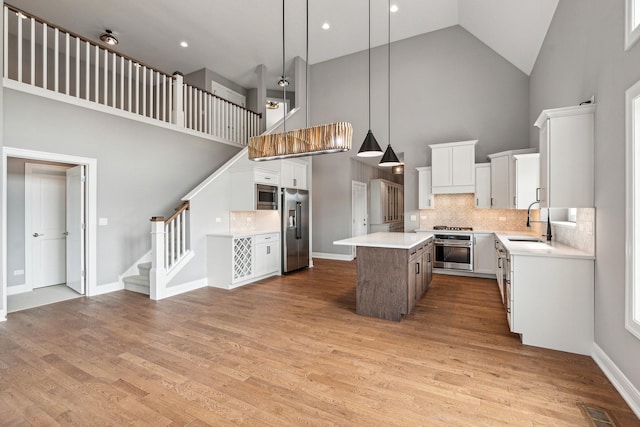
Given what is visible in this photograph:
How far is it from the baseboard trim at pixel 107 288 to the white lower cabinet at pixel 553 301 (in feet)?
18.3

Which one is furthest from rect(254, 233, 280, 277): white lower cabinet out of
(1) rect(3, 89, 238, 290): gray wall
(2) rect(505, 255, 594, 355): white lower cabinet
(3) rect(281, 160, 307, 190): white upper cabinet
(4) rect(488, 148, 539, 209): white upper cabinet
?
(4) rect(488, 148, 539, 209): white upper cabinet

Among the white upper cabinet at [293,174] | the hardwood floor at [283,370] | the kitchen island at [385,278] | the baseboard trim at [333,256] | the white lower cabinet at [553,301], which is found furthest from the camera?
the baseboard trim at [333,256]

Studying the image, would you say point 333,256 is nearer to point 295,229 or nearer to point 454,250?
point 295,229

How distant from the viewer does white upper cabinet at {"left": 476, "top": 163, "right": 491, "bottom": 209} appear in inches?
226

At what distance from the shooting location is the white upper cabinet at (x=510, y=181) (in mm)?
4715

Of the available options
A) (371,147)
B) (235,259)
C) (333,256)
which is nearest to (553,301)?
(371,147)

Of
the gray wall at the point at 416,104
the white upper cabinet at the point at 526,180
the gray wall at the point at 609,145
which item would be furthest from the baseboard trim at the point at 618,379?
the gray wall at the point at 416,104

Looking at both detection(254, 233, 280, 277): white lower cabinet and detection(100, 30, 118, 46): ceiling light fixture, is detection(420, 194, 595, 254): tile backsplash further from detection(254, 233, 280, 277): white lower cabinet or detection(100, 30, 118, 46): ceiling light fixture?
detection(100, 30, 118, 46): ceiling light fixture

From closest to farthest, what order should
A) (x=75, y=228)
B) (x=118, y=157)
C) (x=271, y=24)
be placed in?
(x=75, y=228)
(x=118, y=157)
(x=271, y=24)

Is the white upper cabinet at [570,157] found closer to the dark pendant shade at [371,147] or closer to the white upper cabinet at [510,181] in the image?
the dark pendant shade at [371,147]

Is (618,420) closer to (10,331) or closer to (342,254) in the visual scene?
(10,331)

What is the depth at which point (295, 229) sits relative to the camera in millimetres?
6438

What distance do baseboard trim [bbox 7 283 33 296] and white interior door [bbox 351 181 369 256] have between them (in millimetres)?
6433

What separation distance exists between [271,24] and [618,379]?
24.1 feet
